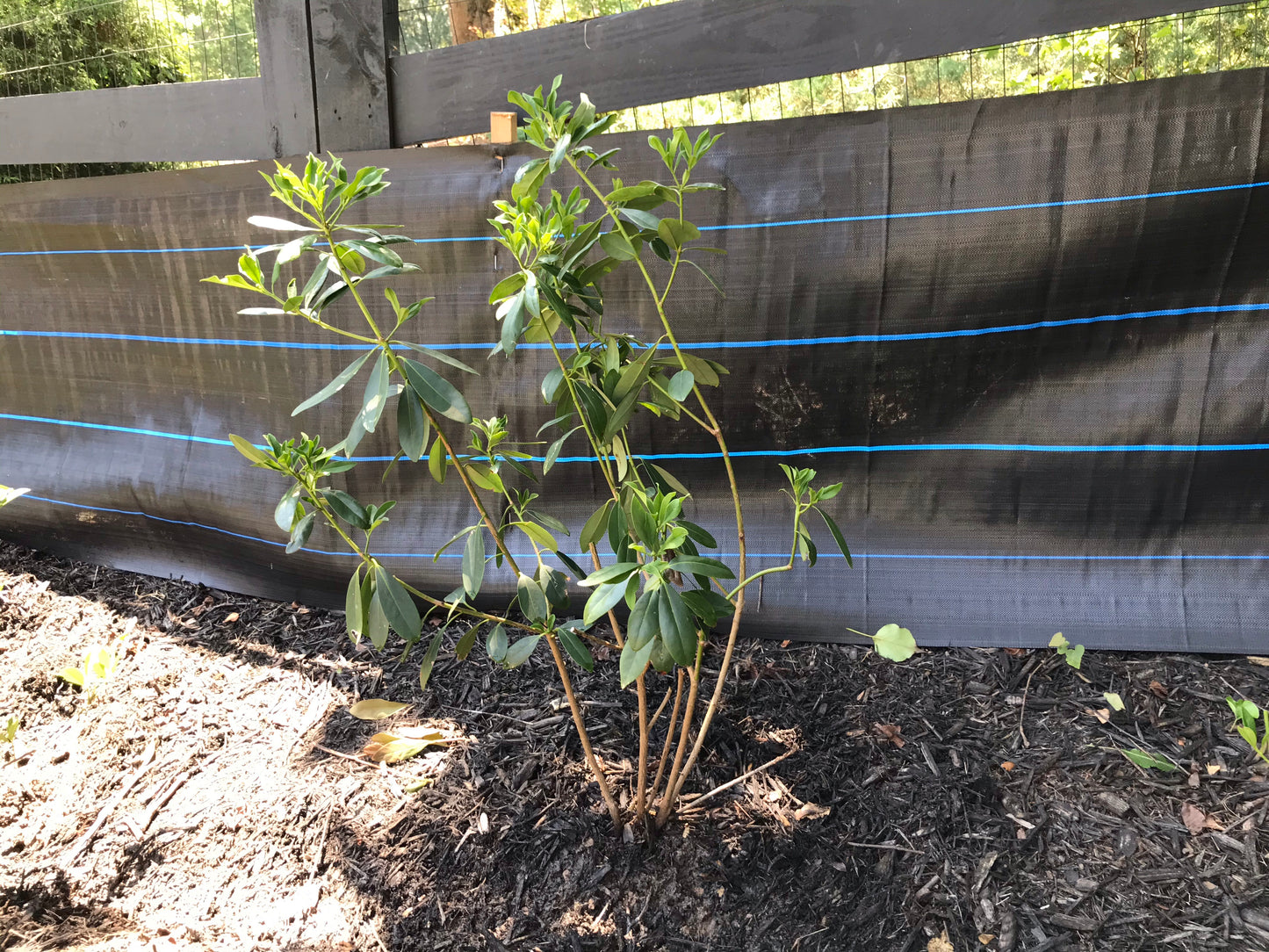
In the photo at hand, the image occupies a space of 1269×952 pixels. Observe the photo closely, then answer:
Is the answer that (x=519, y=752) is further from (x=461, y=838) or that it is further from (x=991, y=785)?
(x=991, y=785)

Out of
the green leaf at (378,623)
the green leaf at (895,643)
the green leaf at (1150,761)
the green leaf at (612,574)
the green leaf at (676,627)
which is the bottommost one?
the green leaf at (1150,761)

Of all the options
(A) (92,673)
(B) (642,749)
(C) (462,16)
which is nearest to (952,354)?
(B) (642,749)

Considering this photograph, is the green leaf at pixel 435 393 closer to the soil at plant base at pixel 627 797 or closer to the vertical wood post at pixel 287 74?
the soil at plant base at pixel 627 797

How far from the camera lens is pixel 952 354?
2.16 metres

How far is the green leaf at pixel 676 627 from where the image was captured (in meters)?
1.16

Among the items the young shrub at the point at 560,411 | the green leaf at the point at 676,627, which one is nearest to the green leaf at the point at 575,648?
the young shrub at the point at 560,411

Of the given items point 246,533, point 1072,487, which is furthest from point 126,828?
point 1072,487

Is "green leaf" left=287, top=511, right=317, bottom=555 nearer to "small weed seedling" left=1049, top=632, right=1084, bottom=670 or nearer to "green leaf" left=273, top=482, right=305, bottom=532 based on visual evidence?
"green leaf" left=273, top=482, right=305, bottom=532

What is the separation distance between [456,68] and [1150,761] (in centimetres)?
256

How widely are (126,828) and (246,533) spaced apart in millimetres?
1076

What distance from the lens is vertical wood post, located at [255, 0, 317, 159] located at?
242 cm

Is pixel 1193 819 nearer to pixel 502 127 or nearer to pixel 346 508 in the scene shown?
pixel 346 508

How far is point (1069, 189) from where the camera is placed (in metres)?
2.02

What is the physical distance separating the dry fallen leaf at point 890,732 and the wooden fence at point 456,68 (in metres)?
1.66
